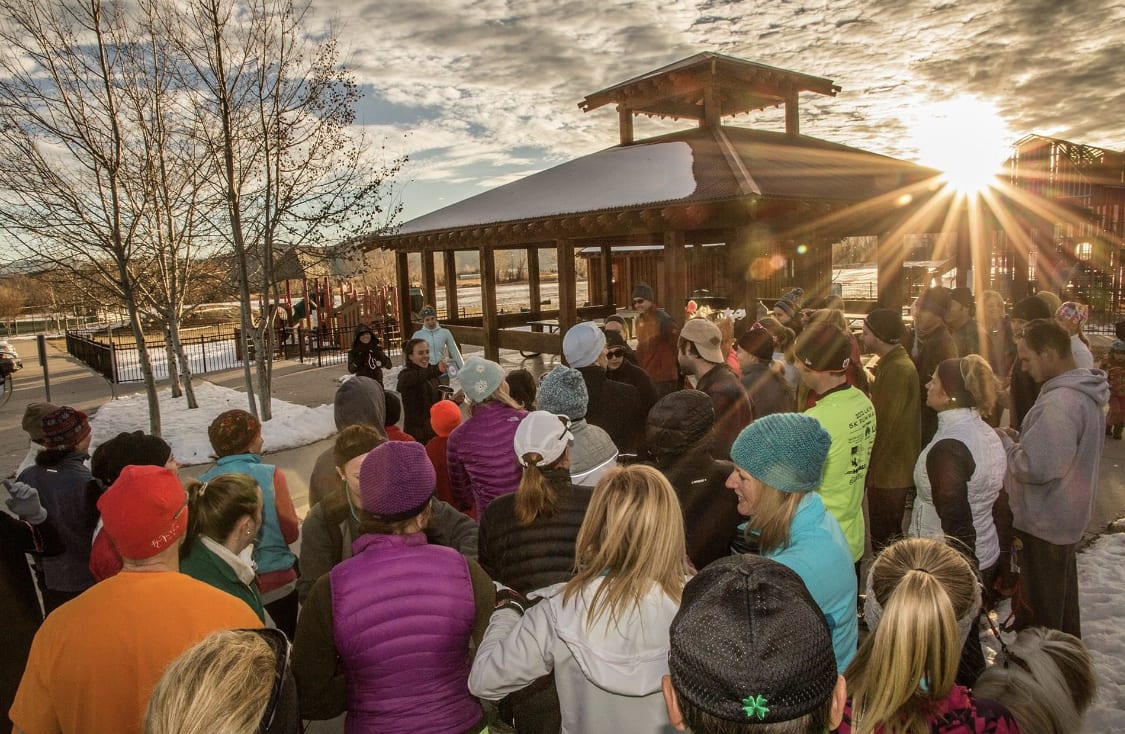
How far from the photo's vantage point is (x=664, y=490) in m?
1.85

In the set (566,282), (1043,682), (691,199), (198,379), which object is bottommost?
(198,379)

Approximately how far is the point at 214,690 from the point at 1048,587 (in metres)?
3.90

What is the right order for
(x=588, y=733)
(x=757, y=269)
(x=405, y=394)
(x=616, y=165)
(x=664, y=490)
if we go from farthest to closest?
(x=616, y=165) → (x=757, y=269) → (x=405, y=394) → (x=664, y=490) → (x=588, y=733)

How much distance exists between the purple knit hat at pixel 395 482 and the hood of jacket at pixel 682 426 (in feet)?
3.50

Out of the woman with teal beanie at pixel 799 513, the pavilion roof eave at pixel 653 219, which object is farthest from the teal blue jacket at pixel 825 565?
the pavilion roof eave at pixel 653 219

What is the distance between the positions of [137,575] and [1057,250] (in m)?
28.0

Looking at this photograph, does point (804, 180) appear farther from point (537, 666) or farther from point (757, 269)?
point (537, 666)

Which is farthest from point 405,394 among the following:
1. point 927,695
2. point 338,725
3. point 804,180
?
point 804,180

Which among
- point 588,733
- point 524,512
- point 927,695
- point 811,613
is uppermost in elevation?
point 811,613

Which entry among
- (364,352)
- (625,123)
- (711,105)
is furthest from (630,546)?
(625,123)

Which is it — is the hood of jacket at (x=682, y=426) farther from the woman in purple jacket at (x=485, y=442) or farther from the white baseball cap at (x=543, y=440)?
the woman in purple jacket at (x=485, y=442)

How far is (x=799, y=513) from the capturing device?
7.32 ft

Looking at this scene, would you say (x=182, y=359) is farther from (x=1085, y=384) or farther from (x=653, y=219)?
(x=1085, y=384)

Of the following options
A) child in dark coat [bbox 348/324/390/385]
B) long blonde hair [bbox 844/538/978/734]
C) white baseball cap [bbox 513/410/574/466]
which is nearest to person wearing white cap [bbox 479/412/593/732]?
white baseball cap [bbox 513/410/574/466]
